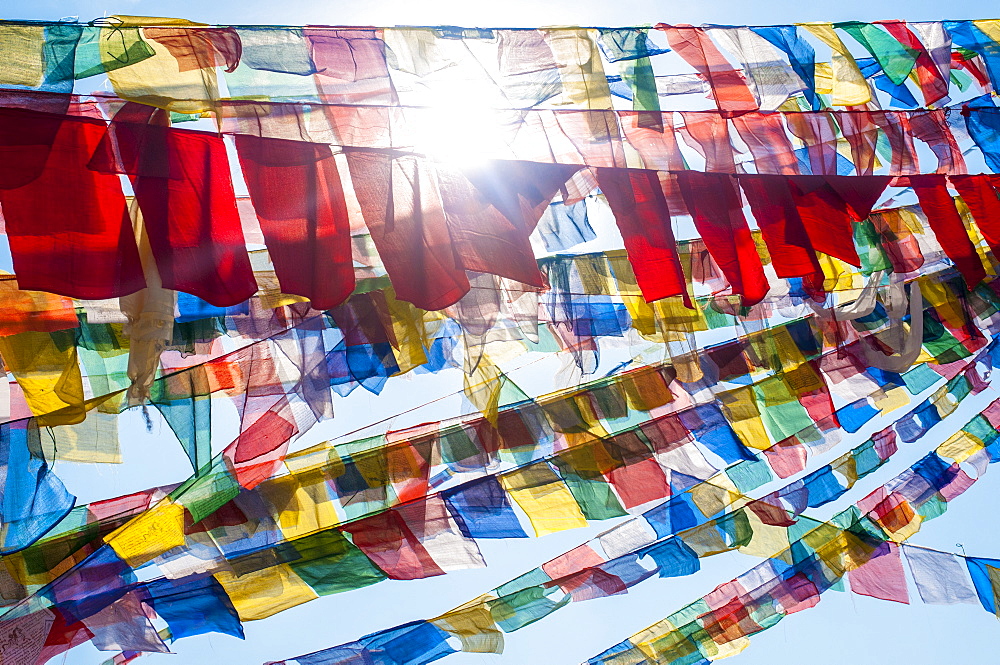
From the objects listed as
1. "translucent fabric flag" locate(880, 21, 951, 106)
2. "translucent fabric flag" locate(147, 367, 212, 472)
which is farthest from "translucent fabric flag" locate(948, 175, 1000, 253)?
"translucent fabric flag" locate(147, 367, 212, 472)

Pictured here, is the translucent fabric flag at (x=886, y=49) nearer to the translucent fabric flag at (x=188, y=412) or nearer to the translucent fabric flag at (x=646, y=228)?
the translucent fabric flag at (x=646, y=228)

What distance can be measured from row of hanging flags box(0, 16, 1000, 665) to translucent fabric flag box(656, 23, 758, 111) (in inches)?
0.6

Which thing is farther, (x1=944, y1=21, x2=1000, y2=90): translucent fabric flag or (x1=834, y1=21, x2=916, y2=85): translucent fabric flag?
(x1=944, y1=21, x2=1000, y2=90): translucent fabric flag

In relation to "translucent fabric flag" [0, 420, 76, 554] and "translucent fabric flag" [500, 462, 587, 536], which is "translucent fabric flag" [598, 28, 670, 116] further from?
"translucent fabric flag" [0, 420, 76, 554]

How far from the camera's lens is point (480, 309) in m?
3.93

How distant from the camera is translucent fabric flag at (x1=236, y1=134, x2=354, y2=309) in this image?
338 centimetres

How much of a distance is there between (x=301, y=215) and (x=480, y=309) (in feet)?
2.87

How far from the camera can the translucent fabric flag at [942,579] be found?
5.43m

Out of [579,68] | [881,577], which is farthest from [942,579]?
[579,68]

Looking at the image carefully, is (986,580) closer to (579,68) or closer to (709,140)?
(709,140)

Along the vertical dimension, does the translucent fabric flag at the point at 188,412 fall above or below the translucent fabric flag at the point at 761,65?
below

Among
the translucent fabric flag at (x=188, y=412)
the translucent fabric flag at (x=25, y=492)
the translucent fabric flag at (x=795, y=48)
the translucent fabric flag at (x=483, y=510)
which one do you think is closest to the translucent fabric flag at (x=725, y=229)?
the translucent fabric flag at (x=795, y=48)

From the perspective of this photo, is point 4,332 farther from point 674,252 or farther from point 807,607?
point 807,607

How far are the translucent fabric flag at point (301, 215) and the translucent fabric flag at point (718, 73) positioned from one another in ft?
6.11
